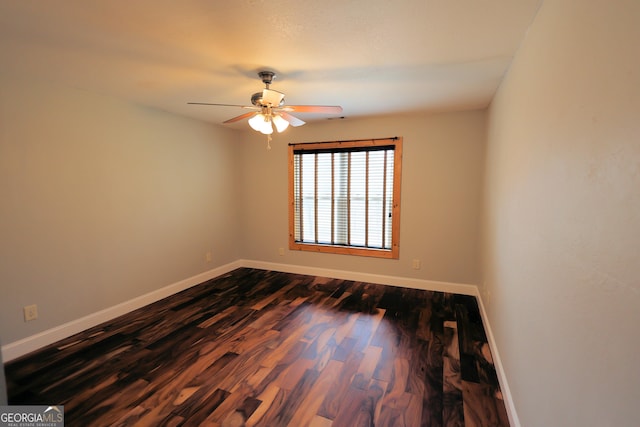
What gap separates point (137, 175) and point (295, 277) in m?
2.42

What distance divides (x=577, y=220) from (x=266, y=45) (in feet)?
6.06

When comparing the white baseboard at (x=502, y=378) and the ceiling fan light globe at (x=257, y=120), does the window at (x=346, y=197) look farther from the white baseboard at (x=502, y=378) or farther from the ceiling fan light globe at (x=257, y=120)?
the ceiling fan light globe at (x=257, y=120)

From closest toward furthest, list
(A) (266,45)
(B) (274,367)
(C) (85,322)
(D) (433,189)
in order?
(A) (266,45), (B) (274,367), (C) (85,322), (D) (433,189)

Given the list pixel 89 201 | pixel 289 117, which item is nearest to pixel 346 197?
pixel 289 117

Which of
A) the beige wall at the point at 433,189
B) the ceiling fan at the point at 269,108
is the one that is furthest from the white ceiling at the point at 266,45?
the beige wall at the point at 433,189

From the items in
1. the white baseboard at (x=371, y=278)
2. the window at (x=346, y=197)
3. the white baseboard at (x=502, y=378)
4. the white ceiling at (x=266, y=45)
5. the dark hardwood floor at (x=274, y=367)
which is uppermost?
the white ceiling at (x=266, y=45)

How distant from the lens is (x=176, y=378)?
211 cm

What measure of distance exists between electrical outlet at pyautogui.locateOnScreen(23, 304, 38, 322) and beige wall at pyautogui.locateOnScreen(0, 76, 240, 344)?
0.03 meters

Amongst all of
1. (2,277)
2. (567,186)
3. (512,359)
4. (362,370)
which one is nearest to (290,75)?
(567,186)

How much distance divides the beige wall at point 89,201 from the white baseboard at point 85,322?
54 millimetres

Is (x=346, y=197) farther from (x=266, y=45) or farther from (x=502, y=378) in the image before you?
(x=502, y=378)

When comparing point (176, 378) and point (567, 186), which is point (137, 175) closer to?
point (176, 378)

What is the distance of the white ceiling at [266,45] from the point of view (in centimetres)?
150

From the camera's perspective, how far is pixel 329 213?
4.32 meters
